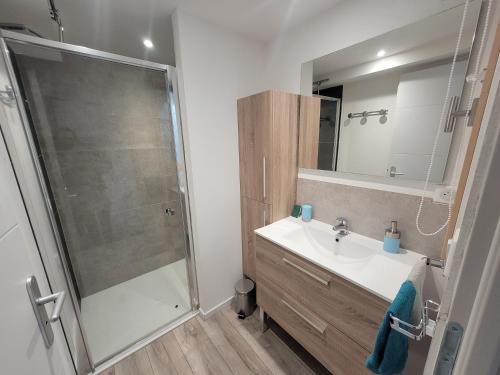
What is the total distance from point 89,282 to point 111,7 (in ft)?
7.49

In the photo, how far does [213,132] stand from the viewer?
1.57m

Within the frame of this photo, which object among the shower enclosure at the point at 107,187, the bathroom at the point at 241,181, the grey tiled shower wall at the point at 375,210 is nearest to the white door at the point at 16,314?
the bathroom at the point at 241,181

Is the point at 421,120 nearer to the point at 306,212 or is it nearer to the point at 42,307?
the point at 306,212

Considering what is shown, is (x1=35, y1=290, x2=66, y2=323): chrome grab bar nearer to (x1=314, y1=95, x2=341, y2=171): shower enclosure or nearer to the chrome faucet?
the chrome faucet

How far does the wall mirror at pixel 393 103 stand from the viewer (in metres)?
0.94

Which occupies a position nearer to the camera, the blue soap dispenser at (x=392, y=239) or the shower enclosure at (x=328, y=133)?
the blue soap dispenser at (x=392, y=239)

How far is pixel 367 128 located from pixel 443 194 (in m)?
0.54

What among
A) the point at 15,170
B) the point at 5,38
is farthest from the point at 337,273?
the point at 5,38

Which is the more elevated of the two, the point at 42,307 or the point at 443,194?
the point at 443,194

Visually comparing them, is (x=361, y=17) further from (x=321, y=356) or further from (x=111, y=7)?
(x=321, y=356)

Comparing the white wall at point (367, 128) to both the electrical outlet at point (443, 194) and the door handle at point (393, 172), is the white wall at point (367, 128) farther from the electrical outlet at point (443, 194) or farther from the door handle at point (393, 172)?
the electrical outlet at point (443, 194)

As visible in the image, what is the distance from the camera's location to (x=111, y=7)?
1.26 metres

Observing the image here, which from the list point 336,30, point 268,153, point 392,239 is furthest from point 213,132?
point 392,239

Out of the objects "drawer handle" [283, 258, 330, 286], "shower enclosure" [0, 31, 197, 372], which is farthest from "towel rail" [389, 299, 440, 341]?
"shower enclosure" [0, 31, 197, 372]
